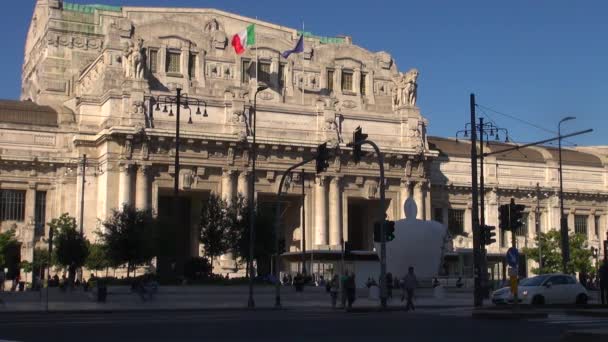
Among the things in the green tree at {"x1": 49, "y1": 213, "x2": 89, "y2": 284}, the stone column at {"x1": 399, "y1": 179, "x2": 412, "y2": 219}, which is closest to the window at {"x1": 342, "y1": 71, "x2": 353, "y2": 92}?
the stone column at {"x1": 399, "y1": 179, "x2": 412, "y2": 219}

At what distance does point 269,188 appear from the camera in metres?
73.6

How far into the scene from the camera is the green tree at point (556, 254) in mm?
80375

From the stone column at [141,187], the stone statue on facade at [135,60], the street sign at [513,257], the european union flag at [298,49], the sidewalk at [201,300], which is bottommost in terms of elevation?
the sidewalk at [201,300]

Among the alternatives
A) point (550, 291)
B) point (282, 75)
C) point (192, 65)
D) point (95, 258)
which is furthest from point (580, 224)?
point (550, 291)

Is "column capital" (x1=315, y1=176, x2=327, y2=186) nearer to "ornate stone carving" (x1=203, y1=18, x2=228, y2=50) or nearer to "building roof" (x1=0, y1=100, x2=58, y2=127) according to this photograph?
"ornate stone carving" (x1=203, y1=18, x2=228, y2=50)

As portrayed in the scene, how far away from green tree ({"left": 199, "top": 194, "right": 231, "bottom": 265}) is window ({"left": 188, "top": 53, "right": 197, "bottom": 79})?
22.1 meters

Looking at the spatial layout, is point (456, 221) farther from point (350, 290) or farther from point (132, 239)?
point (350, 290)

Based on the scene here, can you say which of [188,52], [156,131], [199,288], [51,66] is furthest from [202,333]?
[51,66]

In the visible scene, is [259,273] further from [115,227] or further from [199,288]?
[199,288]

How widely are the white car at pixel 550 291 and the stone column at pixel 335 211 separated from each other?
36.7 m

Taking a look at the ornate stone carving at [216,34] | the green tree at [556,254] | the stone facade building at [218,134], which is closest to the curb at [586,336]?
the stone facade building at [218,134]

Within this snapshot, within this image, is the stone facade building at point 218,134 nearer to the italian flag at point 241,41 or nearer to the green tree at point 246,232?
the italian flag at point 241,41

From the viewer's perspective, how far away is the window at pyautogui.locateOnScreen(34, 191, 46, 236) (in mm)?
70438

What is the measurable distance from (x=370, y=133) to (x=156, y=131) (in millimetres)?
19631
